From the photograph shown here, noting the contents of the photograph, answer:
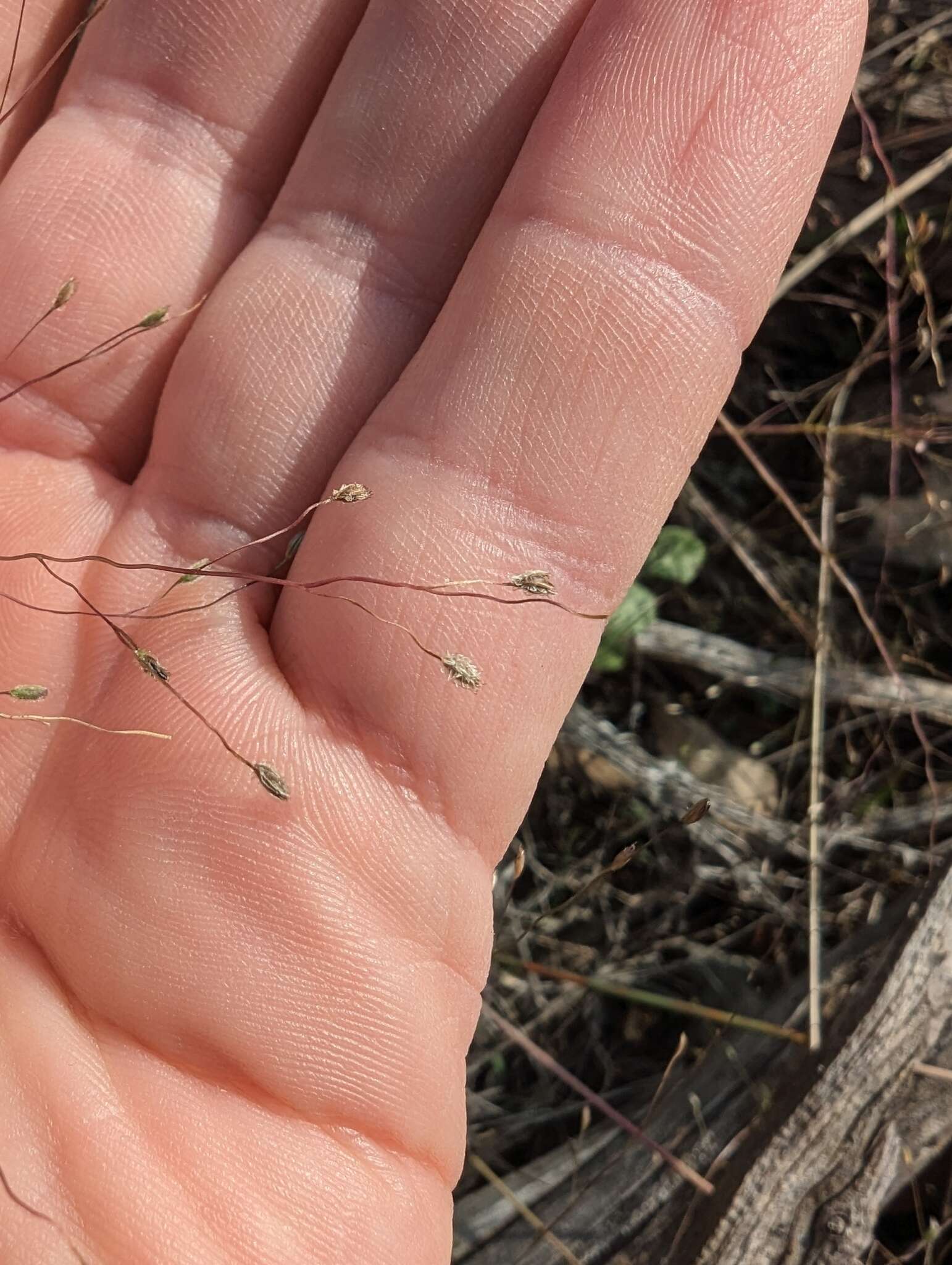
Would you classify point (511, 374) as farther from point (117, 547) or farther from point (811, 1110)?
point (811, 1110)

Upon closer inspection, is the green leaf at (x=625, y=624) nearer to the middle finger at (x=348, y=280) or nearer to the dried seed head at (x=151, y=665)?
the middle finger at (x=348, y=280)

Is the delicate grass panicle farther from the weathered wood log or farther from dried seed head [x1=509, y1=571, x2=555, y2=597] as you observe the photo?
the weathered wood log

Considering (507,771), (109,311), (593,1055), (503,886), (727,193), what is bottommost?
(593,1055)

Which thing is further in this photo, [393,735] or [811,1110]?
[811,1110]

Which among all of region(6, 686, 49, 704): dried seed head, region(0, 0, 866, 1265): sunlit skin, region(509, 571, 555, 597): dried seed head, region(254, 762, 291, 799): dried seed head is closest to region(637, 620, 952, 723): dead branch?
region(0, 0, 866, 1265): sunlit skin

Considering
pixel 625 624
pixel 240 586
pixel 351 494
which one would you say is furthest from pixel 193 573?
pixel 625 624

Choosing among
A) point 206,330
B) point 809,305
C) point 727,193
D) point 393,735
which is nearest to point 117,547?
point 206,330

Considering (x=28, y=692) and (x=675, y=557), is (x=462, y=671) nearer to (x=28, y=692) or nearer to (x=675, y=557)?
(x=28, y=692)

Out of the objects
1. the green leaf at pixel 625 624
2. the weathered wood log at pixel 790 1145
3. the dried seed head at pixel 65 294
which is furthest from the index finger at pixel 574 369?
the weathered wood log at pixel 790 1145
